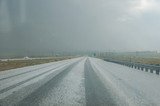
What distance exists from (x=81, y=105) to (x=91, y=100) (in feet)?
3.49

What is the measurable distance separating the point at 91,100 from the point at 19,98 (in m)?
2.49

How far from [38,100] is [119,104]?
2.67 m

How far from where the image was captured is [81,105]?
346 inches

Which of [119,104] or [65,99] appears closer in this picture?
[119,104]

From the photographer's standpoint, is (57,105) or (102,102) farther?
(102,102)

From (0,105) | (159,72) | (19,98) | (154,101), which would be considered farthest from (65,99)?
(159,72)

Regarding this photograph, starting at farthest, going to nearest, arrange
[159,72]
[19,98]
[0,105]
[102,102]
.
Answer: [159,72]
[19,98]
[102,102]
[0,105]

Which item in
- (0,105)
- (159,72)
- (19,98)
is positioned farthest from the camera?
(159,72)

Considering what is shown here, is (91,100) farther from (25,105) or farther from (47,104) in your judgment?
(25,105)

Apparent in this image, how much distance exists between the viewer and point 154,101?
9.89m

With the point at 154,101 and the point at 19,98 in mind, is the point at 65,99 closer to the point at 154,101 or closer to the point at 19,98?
the point at 19,98

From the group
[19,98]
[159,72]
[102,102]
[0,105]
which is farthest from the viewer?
[159,72]

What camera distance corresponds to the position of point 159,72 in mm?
27438

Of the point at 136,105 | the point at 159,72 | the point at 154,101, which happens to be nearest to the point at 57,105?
the point at 136,105
